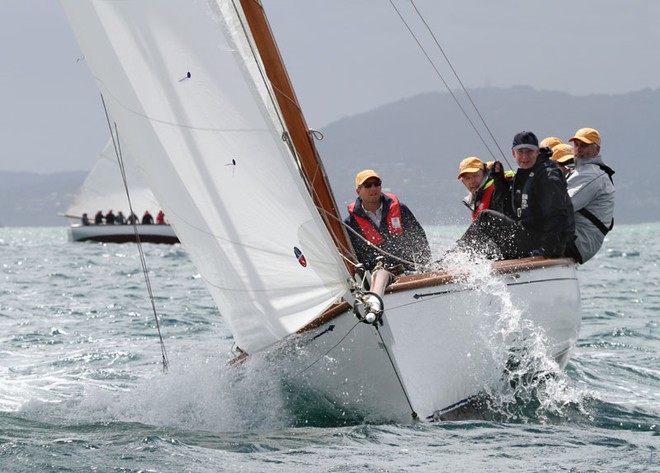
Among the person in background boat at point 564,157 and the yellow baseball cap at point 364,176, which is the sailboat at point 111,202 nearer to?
the person in background boat at point 564,157

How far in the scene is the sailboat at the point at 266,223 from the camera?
18.6 ft

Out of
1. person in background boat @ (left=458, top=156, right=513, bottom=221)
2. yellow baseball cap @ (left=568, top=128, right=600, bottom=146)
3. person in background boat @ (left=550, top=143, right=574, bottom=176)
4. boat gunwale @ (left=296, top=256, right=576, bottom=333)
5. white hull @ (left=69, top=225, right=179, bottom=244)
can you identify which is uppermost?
white hull @ (left=69, top=225, right=179, bottom=244)

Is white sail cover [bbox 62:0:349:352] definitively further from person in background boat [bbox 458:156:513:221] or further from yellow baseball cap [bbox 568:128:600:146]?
yellow baseball cap [bbox 568:128:600:146]

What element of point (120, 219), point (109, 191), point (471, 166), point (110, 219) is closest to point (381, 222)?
point (471, 166)

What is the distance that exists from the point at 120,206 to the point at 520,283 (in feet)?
129

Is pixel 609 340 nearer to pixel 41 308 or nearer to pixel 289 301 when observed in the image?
pixel 289 301

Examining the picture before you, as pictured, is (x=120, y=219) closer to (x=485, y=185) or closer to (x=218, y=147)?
(x=485, y=185)

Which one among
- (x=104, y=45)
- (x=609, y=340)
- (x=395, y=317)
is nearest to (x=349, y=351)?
(x=395, y=317)

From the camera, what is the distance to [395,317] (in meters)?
5.68

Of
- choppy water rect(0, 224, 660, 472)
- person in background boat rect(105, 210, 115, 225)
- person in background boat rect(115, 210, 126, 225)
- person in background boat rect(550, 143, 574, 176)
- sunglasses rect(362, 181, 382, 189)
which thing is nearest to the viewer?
choppy water rect(0, 224, 660, 472)

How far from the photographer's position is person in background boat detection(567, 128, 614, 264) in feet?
23.8

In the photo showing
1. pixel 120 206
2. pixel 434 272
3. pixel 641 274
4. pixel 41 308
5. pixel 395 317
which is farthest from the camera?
pixel 120 206

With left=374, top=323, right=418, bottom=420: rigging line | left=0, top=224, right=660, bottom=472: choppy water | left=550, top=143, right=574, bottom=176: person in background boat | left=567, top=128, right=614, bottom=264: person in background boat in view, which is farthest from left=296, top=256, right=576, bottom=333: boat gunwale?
left=550, top=143, right=574, bottom=176: person in background boat

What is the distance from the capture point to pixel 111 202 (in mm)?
44219
